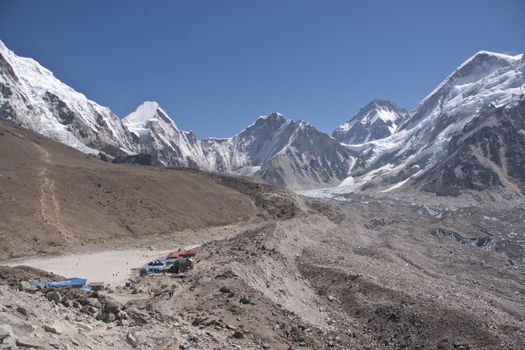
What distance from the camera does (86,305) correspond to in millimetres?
23375

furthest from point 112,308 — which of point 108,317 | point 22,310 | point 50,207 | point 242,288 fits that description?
point 50,207

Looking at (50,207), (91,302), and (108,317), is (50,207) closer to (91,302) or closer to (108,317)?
(91,302)

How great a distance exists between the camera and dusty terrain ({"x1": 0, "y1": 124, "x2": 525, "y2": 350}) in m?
22.7

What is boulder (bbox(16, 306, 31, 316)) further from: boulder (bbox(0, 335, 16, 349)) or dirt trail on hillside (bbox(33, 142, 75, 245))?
dirt trail on hillside (bbox(33, 142, 75, 245))

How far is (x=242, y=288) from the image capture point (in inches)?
1335

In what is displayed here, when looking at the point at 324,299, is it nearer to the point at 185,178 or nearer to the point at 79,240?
the point at 79,240

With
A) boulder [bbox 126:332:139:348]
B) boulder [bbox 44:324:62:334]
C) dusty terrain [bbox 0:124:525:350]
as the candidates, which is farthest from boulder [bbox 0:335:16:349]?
boulder [bbox 126:332:139:348]

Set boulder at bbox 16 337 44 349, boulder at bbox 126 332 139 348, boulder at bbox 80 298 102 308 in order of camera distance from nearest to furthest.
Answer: boulder at bbox 16 337 44 349 < boulder at bbox 126 332 139 348 < boulder at bbox 80 298 102 308

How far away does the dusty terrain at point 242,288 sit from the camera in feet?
74.3

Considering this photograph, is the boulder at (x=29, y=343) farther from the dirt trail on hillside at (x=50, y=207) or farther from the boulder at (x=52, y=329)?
the dirt trail on hillside at (x=50, y=207)

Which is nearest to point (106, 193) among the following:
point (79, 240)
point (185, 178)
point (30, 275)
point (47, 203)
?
point (47, 203)

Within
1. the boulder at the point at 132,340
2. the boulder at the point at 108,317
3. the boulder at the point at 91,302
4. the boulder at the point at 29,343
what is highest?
the boulder at the point at 29,343

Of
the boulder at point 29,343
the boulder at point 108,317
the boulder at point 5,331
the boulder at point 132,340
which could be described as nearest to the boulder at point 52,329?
the boulder at point 29,343

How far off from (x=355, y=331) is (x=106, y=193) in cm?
6206
